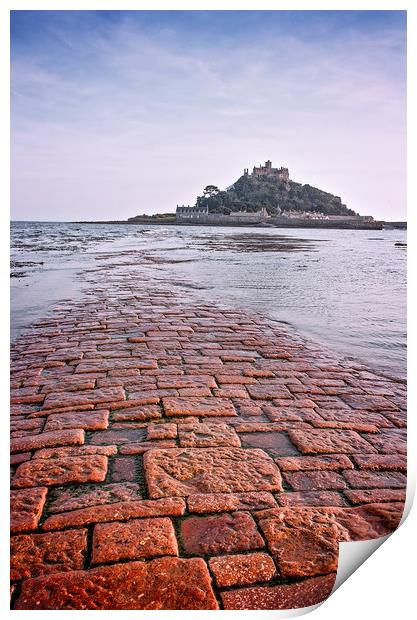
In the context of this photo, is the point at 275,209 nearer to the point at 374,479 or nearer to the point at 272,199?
the point at 272,199

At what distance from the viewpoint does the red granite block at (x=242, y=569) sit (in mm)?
1497

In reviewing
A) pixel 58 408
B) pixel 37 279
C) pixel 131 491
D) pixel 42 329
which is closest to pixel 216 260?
pixel 37 279

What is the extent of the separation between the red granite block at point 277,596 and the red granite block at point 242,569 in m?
0.03

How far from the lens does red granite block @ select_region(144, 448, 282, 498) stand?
2.01 metres

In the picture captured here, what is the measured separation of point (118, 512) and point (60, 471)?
462 mm

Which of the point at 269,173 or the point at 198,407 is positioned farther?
the point at 269,173

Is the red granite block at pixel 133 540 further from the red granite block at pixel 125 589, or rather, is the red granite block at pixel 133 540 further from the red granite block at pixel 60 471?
the red granite block at pixel 60 471

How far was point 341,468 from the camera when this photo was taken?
89.3 inches

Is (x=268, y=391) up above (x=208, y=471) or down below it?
above

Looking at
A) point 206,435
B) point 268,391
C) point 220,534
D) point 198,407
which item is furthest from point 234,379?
point 220,534

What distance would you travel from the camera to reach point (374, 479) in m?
2.20

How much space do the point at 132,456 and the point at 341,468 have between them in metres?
1.01

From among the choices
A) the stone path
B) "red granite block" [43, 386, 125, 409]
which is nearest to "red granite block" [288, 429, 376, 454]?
the stone path
